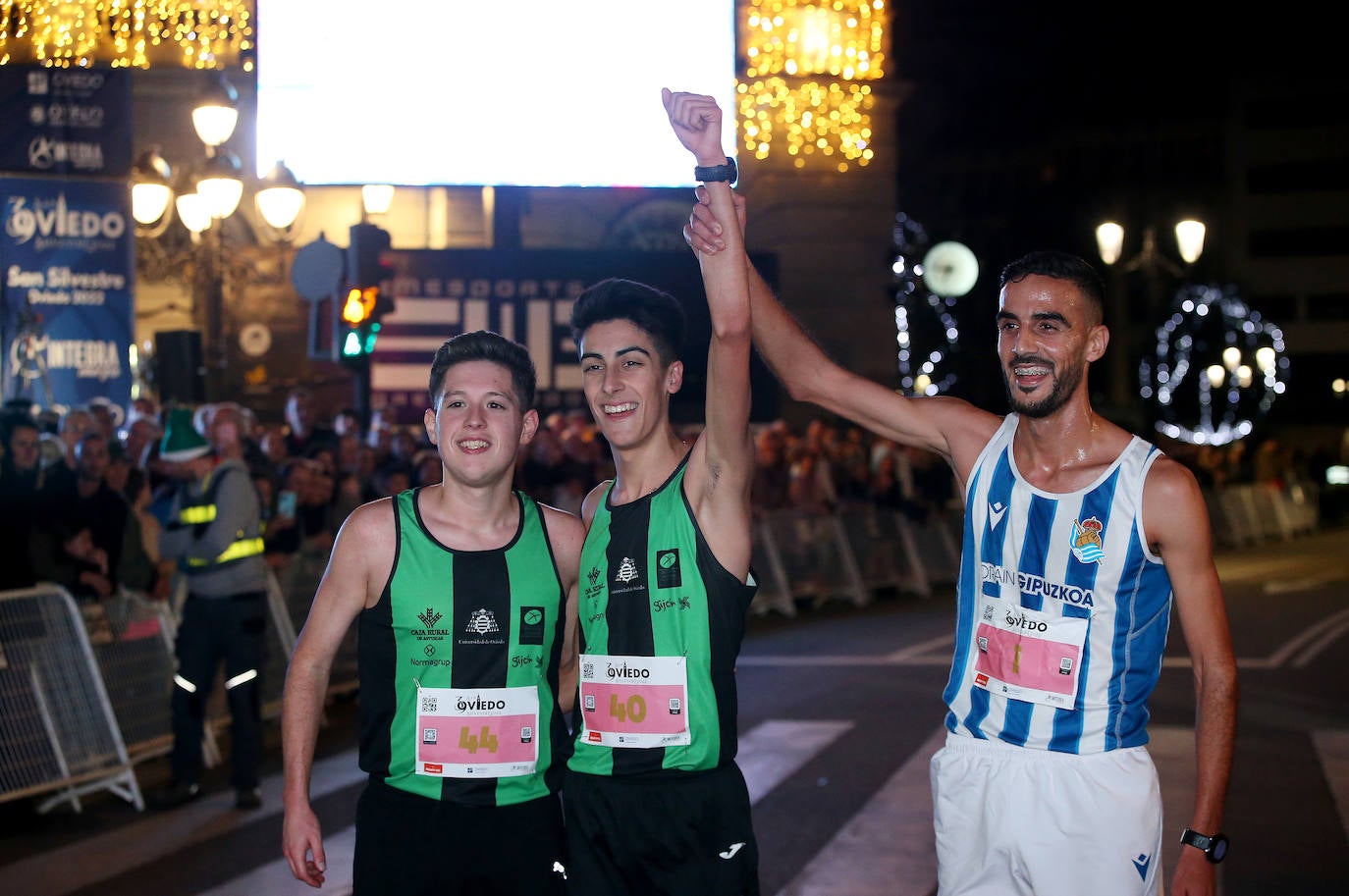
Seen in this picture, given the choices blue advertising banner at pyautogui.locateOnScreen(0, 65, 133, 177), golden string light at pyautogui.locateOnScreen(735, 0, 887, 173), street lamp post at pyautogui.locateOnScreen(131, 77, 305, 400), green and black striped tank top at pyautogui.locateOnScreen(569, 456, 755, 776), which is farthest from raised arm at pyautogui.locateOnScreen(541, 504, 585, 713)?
golden string light at pyautogui.locateOnScreen(735, 0, 887, 173)

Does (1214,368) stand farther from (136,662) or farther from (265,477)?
(136,662)

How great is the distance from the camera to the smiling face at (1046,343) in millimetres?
4035

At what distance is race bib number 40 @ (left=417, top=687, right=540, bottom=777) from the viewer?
3.91 meters

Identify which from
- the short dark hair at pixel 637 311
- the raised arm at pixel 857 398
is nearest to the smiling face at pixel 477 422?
the short dark hair at pixel 637 311

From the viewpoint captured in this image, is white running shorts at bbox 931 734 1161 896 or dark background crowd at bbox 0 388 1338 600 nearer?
white running shorts at bbox 931 734 1161 896

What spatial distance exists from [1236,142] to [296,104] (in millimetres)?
61391

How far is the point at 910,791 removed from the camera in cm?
805

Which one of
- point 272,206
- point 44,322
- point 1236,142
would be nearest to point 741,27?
point 272,206

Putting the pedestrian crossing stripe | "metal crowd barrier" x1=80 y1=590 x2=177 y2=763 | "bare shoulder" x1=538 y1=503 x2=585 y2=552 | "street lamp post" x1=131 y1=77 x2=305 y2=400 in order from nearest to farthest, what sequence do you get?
"bare shoulder" x1=538 y1=503 x2=585 y2=552 → the pedestrian crossing stripe → "metal crowd barrier" x1=80 y1=590 x2=177 y2=763 → "street lamp post" x1=131 y1=77 x2=305 y2=400

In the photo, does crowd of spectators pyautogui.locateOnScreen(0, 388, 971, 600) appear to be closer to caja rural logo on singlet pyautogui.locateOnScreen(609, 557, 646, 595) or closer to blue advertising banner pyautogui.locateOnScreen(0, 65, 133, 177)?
blue advertising banner pyautogui.locateOnScreen(0, 65, 133, 177)

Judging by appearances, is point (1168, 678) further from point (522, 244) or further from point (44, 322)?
point (522, 244)

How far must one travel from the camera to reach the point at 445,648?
155 inches

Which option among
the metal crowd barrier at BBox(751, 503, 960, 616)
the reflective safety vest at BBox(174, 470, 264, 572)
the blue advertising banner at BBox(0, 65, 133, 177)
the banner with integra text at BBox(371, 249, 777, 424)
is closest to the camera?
the reflective safety vest at BBox(174, 470, 264, 572)

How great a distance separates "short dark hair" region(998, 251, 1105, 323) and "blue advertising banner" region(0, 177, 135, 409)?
36.4 ft
